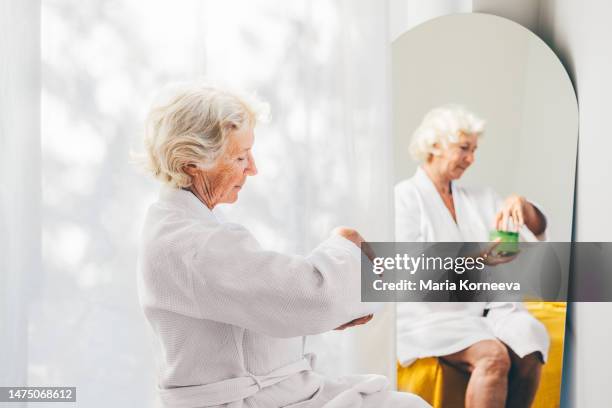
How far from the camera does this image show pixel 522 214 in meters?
2.04

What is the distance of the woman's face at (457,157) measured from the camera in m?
2.06

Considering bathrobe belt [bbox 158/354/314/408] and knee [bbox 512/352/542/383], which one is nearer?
bathrobe belt [bbox 158/354/314/408]

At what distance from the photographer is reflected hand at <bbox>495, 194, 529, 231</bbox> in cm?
204

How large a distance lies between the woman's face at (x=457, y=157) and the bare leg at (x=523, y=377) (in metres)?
0.56

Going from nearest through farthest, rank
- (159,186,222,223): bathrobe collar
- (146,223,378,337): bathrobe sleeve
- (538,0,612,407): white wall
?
(146,223,378,337): bathrobe sleeve, (159,186,222,223): bathrobe collar, (538,0,612,407): white wall

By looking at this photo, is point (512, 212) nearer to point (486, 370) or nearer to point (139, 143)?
point (486, 370)

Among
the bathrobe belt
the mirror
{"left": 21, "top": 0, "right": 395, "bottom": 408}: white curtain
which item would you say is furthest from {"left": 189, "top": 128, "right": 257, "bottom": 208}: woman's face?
the mirror

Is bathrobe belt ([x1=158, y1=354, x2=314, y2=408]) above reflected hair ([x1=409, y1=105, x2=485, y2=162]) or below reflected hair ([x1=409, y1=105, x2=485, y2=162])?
below

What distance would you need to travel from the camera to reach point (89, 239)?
203 centimetres

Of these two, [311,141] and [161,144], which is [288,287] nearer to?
[161,144]

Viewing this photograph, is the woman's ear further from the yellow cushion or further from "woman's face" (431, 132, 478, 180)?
the yellow cushion

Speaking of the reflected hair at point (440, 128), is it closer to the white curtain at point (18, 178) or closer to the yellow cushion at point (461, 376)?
the yellow cushion at point (461, 376)

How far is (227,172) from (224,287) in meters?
0.29

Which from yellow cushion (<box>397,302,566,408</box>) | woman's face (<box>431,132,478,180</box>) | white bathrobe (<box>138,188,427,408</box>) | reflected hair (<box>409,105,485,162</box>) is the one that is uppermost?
reflected hair (<box>409,105,485,162</box>)
